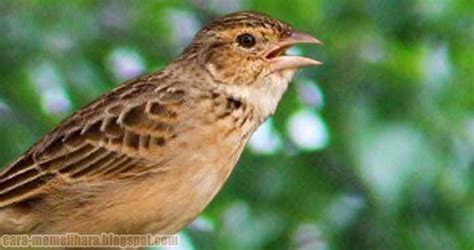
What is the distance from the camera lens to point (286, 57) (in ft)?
27.2

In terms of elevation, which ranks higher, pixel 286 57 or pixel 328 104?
pixel 328 104

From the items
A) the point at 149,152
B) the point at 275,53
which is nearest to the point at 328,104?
the point at 275,53

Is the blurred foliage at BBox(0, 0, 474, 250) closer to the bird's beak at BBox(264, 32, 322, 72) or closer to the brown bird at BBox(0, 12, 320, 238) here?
the bird's beak at BBox(264, 32, 322, 72)

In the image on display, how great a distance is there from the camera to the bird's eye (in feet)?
27.5

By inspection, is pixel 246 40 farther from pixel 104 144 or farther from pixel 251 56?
pixel 104 144

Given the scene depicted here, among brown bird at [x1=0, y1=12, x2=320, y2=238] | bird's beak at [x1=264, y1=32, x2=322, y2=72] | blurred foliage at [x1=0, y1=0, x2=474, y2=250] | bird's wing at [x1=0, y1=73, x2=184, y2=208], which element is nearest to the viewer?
brown bird at [x1=0, y1=12, x2=320, y2=238]

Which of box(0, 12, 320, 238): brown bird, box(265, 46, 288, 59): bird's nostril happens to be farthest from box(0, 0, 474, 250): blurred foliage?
box(0, 12, 320, 238): brown bird

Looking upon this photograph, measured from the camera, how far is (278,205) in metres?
10.2

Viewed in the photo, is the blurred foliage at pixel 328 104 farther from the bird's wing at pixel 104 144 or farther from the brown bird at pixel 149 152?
the bird's wing at pixel 104 144

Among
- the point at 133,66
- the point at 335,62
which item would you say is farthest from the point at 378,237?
the point at 133,66

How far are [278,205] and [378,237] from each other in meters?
0.57

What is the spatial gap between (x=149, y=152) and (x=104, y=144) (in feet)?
0.67

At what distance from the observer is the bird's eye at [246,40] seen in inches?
330

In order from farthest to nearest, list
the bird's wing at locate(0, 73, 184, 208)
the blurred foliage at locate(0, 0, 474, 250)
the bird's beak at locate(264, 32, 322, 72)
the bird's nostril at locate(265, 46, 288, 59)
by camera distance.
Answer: the blurred foliage at locate(0, 0, 474, 250) < the bird's nostril at locate(265, 46, 288, 59) < the bird's beak at locate(264, 32, 322, 72) < the bird's wing at locate(0, 73, 184, 208)
